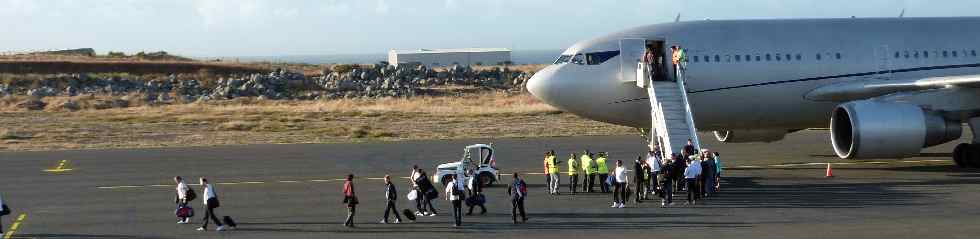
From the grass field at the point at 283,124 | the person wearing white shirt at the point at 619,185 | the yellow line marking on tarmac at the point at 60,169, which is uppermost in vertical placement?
the person wearing white shirt at the point at 619,185

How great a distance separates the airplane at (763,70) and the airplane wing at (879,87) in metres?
0.04

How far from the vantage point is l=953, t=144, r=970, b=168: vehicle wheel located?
1415 inches

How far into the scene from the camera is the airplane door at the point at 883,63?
3588 cm

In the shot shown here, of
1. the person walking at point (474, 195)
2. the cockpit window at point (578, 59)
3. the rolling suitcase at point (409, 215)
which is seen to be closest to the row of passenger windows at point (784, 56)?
the cockpit window at point (578, 59)

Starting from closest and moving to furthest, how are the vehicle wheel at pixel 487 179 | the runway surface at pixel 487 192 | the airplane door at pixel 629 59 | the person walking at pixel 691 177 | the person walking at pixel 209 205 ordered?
the runway surface at pixel 487 192, the person walking at pixel 209 205, the person walking at pixel 691 177, the vehicle wheel at pixel 487 179, the airplane door at pixel 629 59

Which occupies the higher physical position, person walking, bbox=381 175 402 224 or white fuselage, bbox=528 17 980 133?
white fuselage, bbox=528 17 980 133

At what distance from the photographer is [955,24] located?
37.8 m

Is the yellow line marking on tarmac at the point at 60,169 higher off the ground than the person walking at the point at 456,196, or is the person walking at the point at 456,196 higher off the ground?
the person walking at the point at 456,196

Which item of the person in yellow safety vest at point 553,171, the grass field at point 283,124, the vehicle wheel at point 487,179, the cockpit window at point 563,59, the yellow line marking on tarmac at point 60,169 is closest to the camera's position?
the person in yellow safety vest at point 553,171

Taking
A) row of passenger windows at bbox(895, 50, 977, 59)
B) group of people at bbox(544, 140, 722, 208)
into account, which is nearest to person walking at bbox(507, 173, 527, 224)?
group of people at bbox(544, 140, 722, 208)

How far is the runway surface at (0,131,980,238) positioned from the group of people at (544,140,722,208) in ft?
1.70

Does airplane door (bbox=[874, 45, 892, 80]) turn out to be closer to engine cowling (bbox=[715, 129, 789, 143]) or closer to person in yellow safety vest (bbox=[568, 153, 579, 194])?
engine cowling (bbox=[715, 129, 789, 143])

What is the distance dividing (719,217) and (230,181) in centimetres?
1608

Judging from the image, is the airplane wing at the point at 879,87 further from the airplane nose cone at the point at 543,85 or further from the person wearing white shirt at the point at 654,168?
the person wearing white shirt at the point at 654,168
